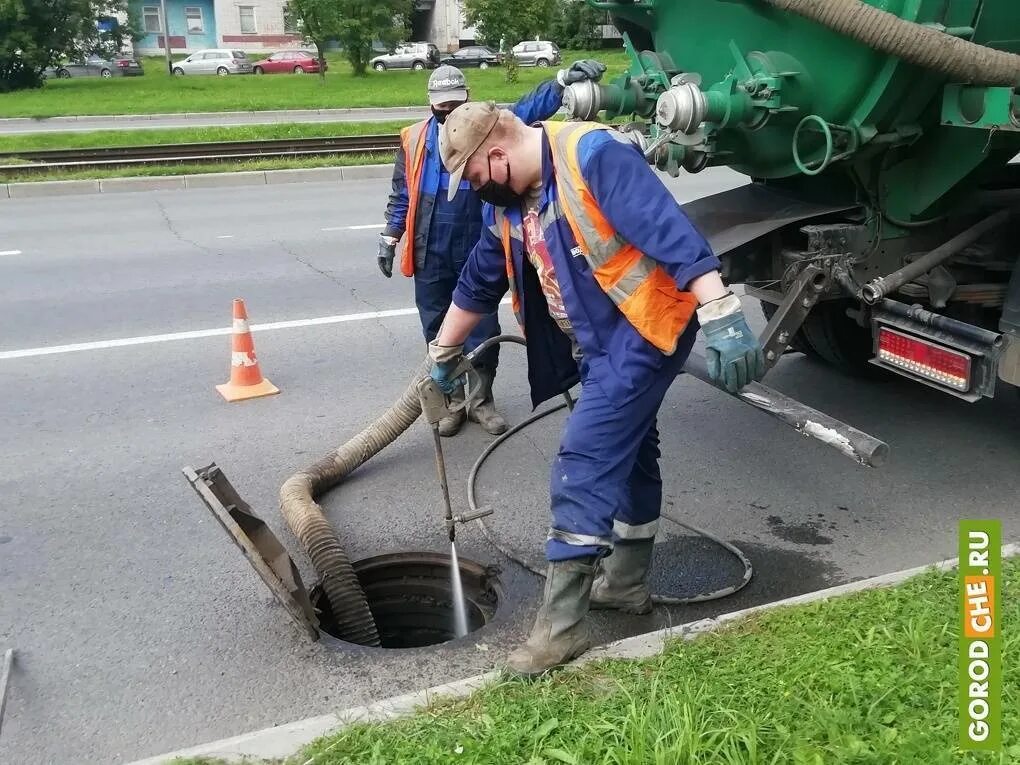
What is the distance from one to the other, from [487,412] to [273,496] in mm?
1257

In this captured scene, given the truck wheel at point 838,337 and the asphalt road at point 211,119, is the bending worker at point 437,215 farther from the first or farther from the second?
the asphalt road at point 211,119

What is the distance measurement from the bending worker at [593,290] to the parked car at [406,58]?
1402 inches

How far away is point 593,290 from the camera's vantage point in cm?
292

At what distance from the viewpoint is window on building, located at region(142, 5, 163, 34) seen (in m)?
48.1

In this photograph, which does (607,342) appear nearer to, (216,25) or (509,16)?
(509,16)

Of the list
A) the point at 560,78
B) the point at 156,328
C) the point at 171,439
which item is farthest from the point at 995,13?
the point at 156,328

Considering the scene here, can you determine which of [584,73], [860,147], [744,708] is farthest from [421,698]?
[584,73]

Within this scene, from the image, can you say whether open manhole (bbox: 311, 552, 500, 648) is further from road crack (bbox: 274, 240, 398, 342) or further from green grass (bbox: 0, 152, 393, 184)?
green grass (bbox: 0, 152, 393, 184)

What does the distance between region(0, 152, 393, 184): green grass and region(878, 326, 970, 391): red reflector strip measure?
1080 cm

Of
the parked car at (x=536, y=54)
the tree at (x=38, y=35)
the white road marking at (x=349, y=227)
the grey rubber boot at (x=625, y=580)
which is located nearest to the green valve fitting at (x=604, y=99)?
the grey rubber boot at (x=625, y=580)

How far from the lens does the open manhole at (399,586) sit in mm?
3582

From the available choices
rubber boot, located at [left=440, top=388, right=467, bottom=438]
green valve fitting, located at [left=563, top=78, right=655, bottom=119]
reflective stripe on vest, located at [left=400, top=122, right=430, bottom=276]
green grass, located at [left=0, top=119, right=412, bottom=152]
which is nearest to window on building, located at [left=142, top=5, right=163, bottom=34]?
green grass, located at [left=0, top=119, right=412, bottom=152]

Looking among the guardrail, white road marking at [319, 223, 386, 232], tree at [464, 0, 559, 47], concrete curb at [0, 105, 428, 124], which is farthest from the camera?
tree at [464, 0, 559, 47]

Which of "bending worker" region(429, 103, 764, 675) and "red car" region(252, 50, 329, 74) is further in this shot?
"red car" region(252, 50, 329, 74)
